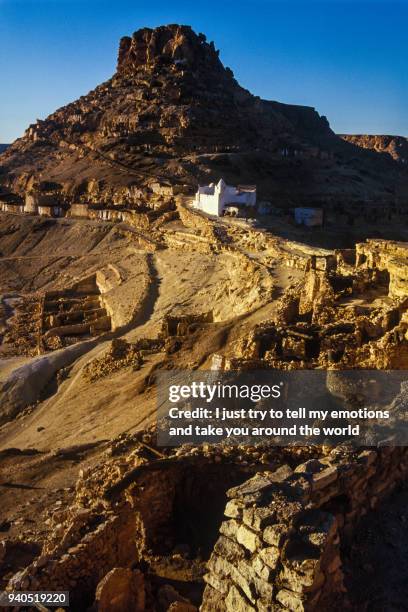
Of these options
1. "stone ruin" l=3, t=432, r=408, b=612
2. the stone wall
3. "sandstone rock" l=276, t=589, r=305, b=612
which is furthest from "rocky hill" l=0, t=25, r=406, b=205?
"sandstone rock" l=276, t=589, r=305, b=612

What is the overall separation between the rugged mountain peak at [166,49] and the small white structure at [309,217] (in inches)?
1810

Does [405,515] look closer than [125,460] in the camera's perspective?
Yes

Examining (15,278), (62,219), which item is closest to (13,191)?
(62,219)

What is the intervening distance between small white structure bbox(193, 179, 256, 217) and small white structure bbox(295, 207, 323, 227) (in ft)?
9.75

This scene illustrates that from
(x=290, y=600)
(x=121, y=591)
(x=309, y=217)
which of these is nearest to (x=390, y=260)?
(x=121, y=591)

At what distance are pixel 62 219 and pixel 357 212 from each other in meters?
21.9

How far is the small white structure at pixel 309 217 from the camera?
37031 mm

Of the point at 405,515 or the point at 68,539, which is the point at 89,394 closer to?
the point at 68,539

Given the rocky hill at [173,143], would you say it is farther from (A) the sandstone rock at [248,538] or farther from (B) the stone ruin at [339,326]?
(A) the sandstone rock at [248,538]

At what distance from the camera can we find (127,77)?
262 ft

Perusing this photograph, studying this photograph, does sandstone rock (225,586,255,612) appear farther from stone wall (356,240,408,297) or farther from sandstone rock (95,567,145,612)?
stone wall (356,240,408,297)

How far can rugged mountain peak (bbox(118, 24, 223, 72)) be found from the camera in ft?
253

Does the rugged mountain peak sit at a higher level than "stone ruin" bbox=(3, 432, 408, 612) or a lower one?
higher

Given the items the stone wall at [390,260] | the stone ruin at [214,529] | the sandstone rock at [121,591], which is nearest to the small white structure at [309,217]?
the stone wall at [390,260]
